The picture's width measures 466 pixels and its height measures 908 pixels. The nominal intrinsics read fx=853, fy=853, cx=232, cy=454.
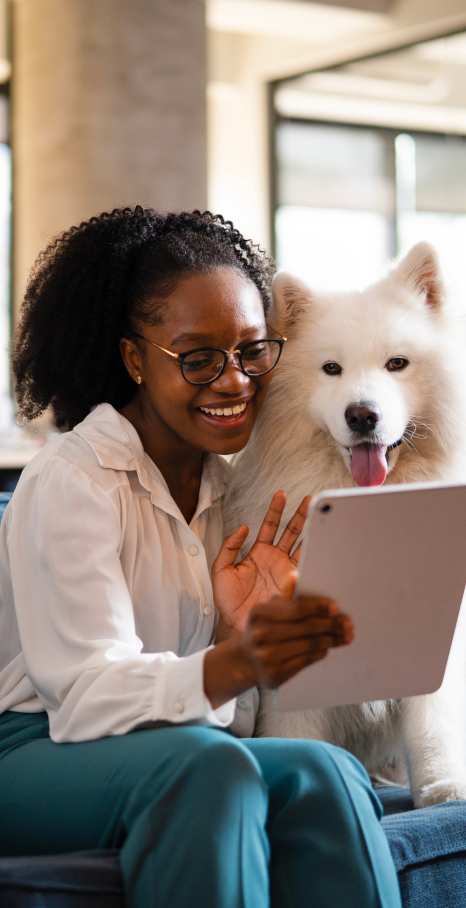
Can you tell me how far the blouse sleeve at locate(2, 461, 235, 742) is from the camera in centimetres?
109

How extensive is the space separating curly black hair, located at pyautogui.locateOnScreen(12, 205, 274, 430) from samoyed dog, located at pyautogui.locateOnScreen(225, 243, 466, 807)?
199mm

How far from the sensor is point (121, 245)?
151 cm

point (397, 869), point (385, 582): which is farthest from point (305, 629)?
point (397, 869)

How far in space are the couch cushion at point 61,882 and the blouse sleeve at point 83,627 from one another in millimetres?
157

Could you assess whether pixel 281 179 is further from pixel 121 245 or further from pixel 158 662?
pixel 158 662

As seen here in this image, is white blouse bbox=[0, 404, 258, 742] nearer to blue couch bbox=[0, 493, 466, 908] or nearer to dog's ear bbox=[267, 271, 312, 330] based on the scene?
blue couch bbox=[0, 493, 466, 908]

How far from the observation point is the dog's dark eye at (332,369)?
5.45 feet

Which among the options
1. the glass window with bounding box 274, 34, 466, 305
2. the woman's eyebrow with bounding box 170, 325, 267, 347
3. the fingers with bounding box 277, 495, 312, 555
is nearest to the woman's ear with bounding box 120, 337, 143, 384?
the woman's eyebrow with bounding box 170, 325, 267, 347

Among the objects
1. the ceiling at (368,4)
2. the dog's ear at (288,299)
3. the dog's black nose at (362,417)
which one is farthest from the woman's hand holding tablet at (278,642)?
the ceiling at (368,4)

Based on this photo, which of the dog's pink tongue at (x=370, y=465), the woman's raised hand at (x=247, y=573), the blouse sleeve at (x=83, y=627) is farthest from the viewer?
the dog's pink tongue at (x=370, y=465)

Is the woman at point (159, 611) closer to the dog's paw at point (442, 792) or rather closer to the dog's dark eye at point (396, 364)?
the dog's dark eye at point (396, 364)

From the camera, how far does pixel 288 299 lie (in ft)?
Answer: 5.66

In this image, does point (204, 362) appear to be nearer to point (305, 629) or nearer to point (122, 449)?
point (122, 449)

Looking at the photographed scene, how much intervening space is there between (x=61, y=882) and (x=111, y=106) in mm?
4607
